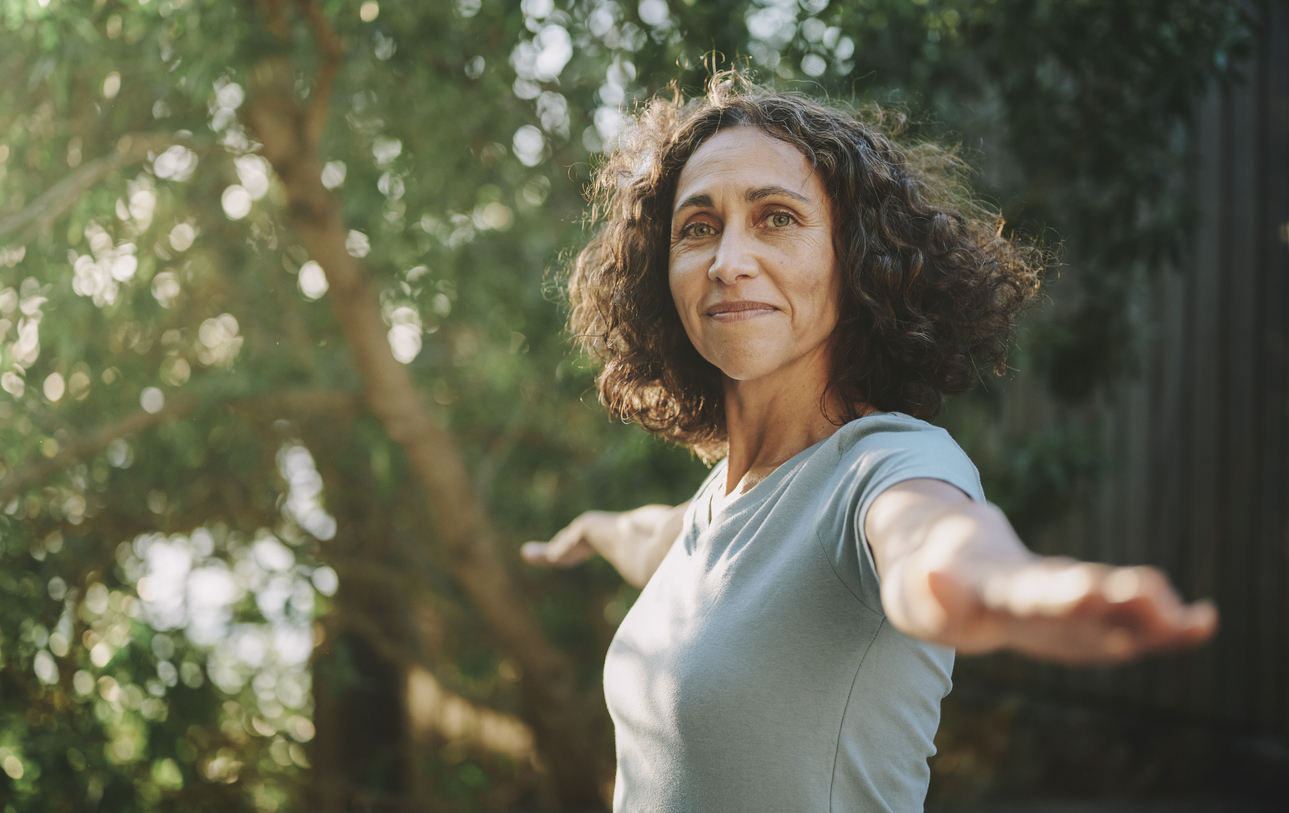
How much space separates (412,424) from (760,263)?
244 centimetres

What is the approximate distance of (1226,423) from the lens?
3.78 metres

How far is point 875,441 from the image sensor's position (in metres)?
1.04

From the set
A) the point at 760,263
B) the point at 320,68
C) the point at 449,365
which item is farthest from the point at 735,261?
the point at 449,365

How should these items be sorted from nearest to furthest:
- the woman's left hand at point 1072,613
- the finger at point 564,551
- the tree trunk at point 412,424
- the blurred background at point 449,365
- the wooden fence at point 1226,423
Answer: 1. the woman's left hand at point 1072,613
2. the finger at point 564,551
3. the blurred background at point 449,365
4. the tree trunk at point 412,424
5. the wooden fence at point 1226,423

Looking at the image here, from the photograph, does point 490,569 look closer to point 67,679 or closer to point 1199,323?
point 67,679

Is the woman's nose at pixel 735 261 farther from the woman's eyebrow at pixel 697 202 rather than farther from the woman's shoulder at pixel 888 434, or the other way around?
the woman's shoulder at pixel 888 434

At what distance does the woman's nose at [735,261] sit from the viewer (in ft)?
4.12

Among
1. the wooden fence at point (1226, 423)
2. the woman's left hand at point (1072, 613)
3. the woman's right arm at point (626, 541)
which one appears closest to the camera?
the woman's left hand at point (1072, 613)

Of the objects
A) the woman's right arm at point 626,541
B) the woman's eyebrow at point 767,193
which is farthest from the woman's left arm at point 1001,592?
the woman's right arm at point 626,541


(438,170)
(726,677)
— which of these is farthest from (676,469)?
(726,677)

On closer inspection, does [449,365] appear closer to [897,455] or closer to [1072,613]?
[897,455]

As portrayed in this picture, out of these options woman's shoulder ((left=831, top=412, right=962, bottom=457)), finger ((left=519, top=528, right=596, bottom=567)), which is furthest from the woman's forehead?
finger ((left=519, top=528, right=596, bottom=567))

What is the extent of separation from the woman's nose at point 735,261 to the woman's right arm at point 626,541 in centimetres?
48

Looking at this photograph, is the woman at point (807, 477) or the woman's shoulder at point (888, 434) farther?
the woman's shoulder at point (888, 434)
